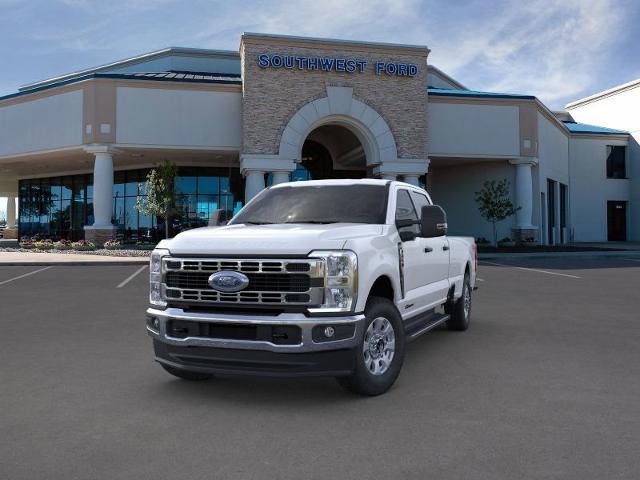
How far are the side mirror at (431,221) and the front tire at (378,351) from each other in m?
0.94

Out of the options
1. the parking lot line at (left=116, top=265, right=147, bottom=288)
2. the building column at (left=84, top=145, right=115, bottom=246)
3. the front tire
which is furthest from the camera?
the building column at (left=84, top=145, right=115, bottom=246)

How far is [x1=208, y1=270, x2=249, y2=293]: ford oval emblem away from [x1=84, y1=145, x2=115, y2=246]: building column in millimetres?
25570

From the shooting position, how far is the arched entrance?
34.7 meters

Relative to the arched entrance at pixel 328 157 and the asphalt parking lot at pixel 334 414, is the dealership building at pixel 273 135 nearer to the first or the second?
the arched entrance at pixel 328 157

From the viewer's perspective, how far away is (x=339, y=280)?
4867mm

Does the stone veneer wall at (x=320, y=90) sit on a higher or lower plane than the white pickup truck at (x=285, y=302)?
higher

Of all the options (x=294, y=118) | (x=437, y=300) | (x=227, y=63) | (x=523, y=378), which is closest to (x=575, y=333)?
(x=437, y=300)

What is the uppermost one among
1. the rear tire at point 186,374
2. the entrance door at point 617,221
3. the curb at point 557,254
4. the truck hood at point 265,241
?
the entrance door at point 617,221

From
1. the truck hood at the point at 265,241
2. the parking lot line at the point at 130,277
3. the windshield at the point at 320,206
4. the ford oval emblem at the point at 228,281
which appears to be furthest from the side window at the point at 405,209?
the parking lot line at the point at 130,277

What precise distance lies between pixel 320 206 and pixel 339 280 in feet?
6.05

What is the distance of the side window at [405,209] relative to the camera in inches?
259

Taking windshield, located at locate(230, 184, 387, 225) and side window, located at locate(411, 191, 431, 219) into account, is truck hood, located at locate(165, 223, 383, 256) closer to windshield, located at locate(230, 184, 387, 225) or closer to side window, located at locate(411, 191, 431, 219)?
windshield, located at locate(230, 184, 387, 225)

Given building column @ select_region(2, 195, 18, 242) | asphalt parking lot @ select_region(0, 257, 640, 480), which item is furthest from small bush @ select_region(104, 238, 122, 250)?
building column @ select_region(2, 195, 18, 242)

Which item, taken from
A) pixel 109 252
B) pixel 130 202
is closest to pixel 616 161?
pixel 130 202
